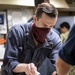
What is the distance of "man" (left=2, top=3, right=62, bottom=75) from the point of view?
1.16 m

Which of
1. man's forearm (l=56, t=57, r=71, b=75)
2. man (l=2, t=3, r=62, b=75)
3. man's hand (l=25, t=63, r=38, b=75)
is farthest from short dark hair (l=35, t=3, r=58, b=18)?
man's forearm (l=56, t=57, r=71, b=75)

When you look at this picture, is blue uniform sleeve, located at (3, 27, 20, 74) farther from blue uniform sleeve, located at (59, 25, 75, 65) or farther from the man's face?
blue uniform sleeve, located at (59, 25, 75, 65)

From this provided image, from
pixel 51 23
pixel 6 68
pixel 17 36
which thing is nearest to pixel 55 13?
pixel 51 23

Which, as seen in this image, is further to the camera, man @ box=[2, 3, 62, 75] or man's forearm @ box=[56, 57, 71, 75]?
man @ box=[2, 3, 62, 75]

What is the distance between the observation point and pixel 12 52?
46.2 inches

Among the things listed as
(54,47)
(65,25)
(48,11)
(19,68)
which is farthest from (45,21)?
(65,25)

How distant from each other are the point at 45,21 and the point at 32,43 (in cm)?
14

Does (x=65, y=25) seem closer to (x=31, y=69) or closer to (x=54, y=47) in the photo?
(x=54, y=47)

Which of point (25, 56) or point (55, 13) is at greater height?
point (55, 13)

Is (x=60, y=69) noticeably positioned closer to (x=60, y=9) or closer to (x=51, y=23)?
(x=51, y=23)

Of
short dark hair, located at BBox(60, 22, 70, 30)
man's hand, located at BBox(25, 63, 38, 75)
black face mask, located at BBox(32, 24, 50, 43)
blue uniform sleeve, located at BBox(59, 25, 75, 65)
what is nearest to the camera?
blue uniform sleeve, located at BBox(59, 25, 75, 65)

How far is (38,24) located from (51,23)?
0.25 ft

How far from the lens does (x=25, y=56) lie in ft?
3.97

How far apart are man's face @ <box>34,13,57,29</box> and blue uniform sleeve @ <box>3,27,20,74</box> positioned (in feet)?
0.44
